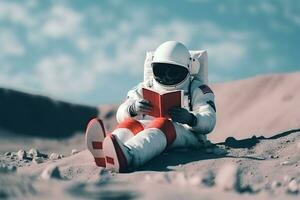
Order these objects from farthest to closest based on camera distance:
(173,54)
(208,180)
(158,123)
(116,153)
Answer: (173,54), (158,123), (116,153), (208,180)

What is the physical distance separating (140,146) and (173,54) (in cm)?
116

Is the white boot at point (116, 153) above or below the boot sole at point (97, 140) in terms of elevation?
below

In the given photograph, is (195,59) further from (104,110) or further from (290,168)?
(104,110)

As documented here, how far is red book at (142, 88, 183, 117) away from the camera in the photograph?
5.94m

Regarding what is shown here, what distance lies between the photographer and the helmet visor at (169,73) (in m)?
6.46

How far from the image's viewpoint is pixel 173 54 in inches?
252

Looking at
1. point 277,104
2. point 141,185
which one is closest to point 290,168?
point 141,185

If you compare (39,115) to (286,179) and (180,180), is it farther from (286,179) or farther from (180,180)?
(180,180)

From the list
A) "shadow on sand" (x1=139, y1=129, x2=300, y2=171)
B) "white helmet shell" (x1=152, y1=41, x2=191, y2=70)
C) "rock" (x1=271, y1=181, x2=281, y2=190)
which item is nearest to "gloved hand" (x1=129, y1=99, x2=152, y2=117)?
"shadow on sand" (x1=139, y1=129, x2=300, y2=171)

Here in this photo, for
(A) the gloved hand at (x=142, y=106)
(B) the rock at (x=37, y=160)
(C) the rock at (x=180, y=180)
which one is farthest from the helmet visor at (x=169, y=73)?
(C) the rock at (x=180, y=180)

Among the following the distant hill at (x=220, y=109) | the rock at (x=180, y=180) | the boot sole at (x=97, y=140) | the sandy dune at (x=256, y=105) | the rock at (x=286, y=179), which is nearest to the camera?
the rock at (x=180, y=180)

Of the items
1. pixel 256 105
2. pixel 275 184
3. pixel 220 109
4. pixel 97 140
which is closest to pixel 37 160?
pixel 97 140

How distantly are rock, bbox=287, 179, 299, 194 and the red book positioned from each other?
1.44 m

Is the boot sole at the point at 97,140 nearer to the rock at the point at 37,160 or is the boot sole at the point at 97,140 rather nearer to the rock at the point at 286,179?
the rock at the point at 37,160
